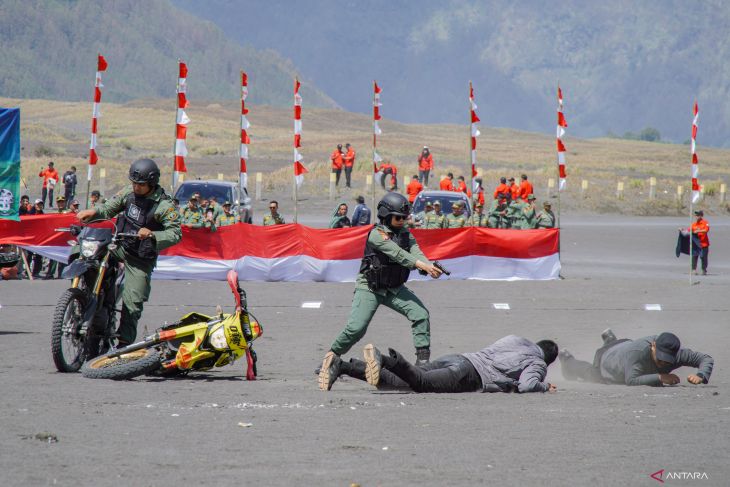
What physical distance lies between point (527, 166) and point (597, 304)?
2497 inches

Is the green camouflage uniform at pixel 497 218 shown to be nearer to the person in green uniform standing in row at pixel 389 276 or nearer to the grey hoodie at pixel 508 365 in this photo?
the person in green uniform standing in row at pixel 389 276

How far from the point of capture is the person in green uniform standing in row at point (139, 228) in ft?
35.6

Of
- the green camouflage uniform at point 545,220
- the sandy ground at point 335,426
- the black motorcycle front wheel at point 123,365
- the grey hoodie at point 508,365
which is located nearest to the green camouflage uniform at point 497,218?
the green camouflage uniform at point 545,220

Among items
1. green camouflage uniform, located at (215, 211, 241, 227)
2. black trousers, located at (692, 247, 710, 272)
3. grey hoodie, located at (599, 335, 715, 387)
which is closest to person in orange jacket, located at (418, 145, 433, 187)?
green camouflage uniform, located at (215, 211, 241, 227)

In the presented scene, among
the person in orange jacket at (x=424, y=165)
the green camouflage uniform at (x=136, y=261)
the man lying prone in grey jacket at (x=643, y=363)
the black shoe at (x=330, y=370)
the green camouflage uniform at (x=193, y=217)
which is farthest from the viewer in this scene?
the person in orange jacket at (x=424, y=165)

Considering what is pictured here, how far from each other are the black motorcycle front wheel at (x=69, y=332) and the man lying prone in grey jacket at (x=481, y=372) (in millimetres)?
2366

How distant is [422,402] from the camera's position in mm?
9695

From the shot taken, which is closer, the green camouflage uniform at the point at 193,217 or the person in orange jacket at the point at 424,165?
the green camouflage uniform at the point at 193,217

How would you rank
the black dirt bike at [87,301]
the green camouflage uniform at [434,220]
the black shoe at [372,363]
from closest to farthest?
1. the black shoe at [372,363]
2. the black dirt bike at [87,301]
3. the green camouflage uniform at [434,220]

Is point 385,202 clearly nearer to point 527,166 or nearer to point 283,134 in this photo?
point 527,166

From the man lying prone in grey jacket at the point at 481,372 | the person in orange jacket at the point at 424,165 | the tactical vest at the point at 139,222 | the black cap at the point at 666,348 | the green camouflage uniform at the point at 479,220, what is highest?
the person in orange jacket at the point at 424,165

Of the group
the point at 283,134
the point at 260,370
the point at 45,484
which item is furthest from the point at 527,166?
the point at 45,484

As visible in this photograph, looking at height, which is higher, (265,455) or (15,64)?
(15,64)

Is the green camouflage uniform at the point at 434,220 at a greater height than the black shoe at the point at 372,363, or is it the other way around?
the green camouflage uniform at the point at 434,220
